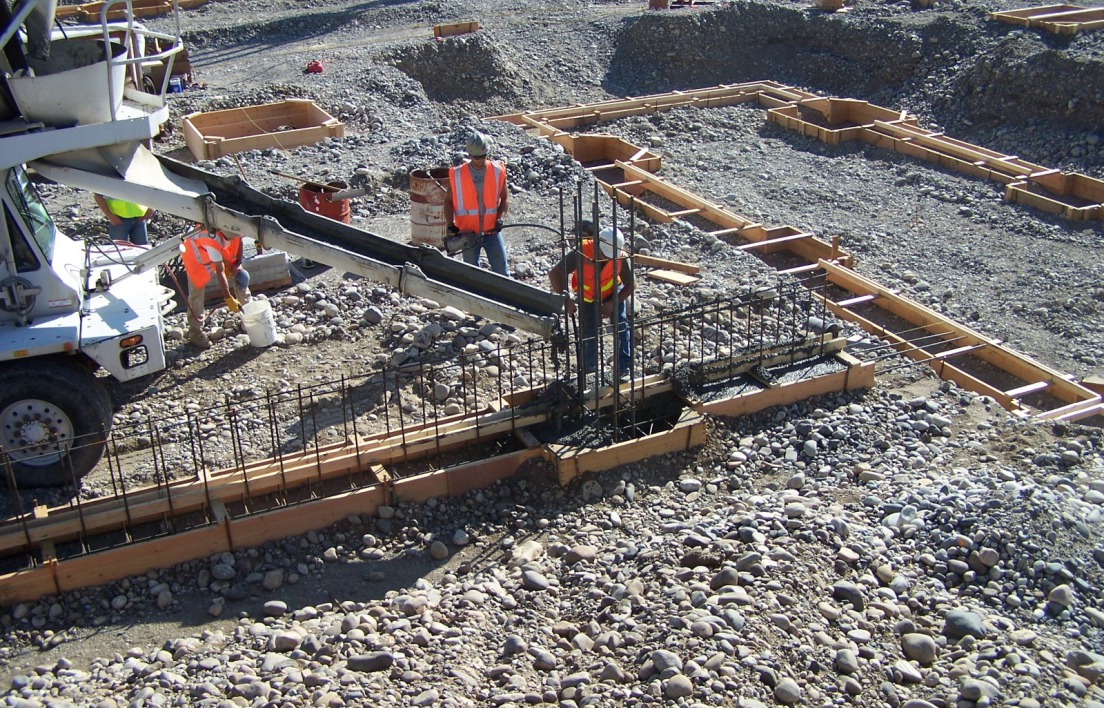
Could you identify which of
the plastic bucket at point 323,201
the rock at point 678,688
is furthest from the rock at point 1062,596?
the plastic bucket at point 323,201

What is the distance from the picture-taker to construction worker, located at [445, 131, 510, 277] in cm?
920

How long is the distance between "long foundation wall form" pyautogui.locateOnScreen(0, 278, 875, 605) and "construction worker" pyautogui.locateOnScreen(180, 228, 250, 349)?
1013 millimetres

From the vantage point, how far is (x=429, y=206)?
411 inches

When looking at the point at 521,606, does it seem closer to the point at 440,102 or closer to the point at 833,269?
the point at 833,269

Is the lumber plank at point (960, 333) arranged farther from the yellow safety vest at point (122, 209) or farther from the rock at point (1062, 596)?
the yellow safety vest at point (122, 209)

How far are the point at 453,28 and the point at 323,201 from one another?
11116 mm

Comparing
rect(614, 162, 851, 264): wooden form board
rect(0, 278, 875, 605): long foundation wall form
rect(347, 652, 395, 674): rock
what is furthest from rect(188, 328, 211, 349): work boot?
rect(614, 162, 851, 264): wooden form board

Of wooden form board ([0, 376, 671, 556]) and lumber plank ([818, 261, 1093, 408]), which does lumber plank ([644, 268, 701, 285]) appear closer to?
lumber plank ([818, 261, 1093, 408])

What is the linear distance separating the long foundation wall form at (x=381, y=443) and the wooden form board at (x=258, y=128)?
669 centimetres

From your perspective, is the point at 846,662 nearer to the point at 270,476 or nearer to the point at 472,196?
the point at 270,476

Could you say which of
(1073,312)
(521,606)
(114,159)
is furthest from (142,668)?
(1073,312)

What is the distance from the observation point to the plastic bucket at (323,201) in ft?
36.2

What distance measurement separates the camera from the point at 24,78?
664 cm

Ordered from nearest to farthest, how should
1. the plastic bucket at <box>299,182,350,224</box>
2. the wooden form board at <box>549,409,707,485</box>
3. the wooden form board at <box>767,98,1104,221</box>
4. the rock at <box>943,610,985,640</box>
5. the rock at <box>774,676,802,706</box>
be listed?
the rock at <box>774,676,802,706</box> → the rock at <box>943,610,985,640</box> → the wooden form board at <box>549,409,707,485</box> → the plastic bucket at <box>299,182,350,224</box> → the wooden form board at <box>767,98,1104,221</box>
